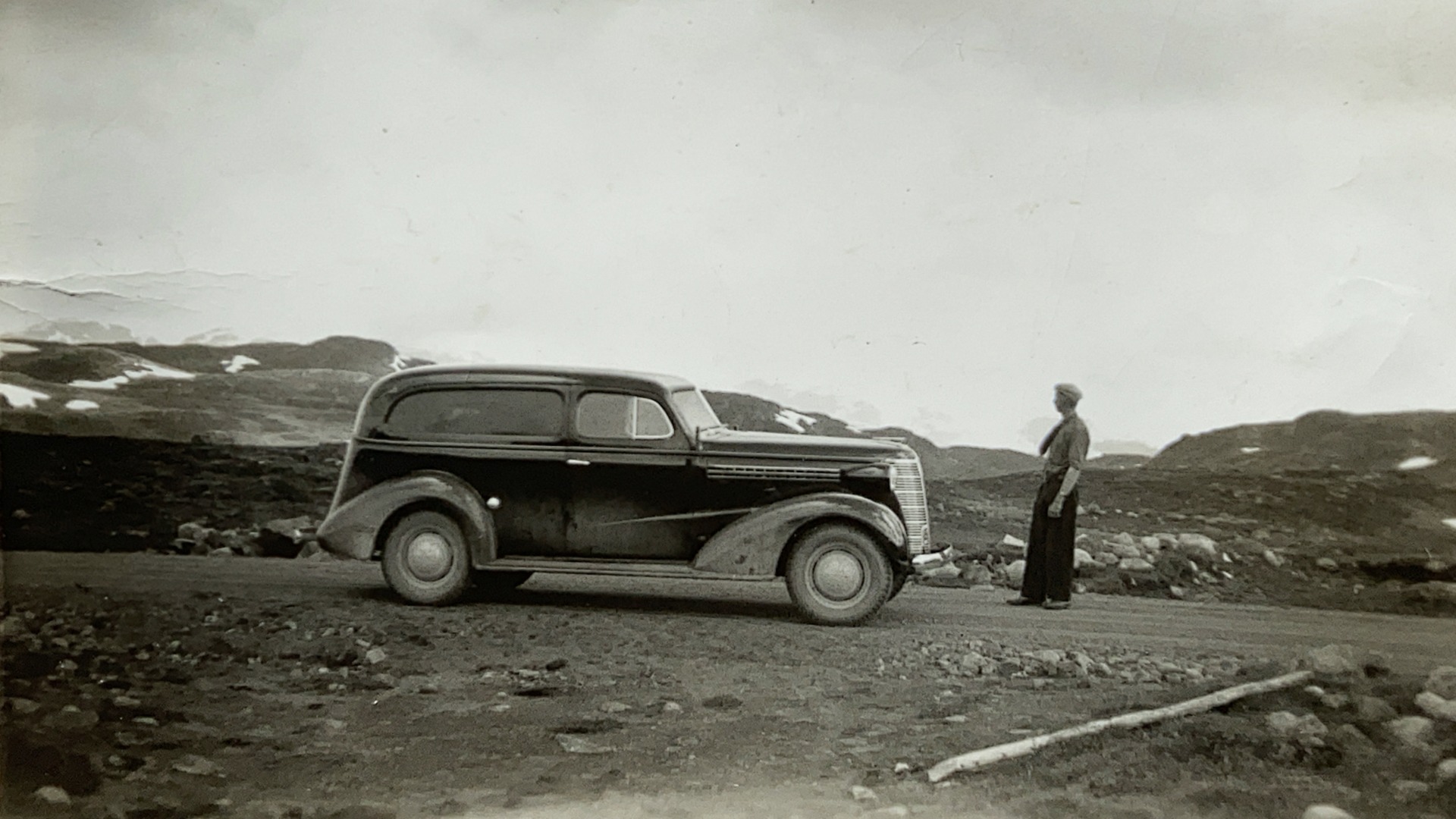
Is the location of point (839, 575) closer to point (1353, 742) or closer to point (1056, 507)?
point (1056, 507)

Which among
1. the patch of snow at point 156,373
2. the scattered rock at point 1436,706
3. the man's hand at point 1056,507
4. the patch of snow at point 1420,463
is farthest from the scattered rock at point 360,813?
the patch of snow at point 1420,463

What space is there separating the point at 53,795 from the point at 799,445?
260 centimetres

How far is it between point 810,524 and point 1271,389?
4.98 ft

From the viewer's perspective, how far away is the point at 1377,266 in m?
3.62

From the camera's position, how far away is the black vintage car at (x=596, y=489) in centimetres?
360

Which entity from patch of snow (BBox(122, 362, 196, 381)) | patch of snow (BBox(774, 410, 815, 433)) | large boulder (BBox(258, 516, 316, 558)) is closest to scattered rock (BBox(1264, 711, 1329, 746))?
patch of snow (BBox(774, 410, 815, 433))

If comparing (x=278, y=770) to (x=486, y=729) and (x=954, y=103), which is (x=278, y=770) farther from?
(x=954, y=103)

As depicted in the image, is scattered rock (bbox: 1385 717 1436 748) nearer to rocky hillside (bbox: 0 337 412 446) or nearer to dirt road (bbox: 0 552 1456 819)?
dirt road (bbox: 0 552 1456 819)

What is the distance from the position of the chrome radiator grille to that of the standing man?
1.12 ft

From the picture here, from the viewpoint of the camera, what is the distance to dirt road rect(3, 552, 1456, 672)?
3.54 metres

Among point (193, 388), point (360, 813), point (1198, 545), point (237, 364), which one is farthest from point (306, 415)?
point (1198, 545)

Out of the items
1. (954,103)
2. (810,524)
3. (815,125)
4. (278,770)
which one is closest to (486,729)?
(278,770)

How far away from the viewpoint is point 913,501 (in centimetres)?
365

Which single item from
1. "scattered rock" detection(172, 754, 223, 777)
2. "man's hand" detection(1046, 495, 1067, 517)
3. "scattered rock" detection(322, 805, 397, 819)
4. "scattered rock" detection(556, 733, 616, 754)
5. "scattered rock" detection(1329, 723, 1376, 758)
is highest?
"man's hand" detection(1046, 495, 1067, 517)
